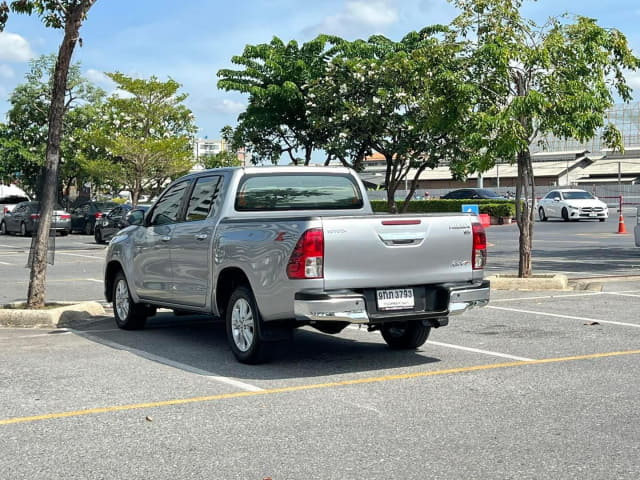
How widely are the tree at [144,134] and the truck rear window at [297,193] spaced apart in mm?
34390

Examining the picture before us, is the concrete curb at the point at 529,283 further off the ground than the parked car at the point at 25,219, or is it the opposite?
the parked car at the point at 25,219

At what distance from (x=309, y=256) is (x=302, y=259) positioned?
0.21 feet

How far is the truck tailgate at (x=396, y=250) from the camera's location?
8016mm

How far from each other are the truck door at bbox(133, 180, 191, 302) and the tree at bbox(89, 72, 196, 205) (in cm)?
3319

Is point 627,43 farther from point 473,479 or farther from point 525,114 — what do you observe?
point 473,479

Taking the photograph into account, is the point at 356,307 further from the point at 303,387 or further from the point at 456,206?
the point at 456,206

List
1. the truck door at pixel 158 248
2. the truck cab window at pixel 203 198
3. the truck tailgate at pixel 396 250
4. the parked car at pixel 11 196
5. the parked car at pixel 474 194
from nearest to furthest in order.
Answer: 1. the truck tailgate at pixel 396 250
2. the truck cab window at pixel 203 198
3. the truck door at pixel 158 248
4. the parked car at pixel 474 194
5. the parked car at pixel 11 196

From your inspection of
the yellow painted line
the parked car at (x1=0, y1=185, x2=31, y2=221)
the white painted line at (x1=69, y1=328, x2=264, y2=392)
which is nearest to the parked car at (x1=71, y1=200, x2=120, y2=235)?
the parked car at (x1=0, y1=185, x2=31, y2=221)

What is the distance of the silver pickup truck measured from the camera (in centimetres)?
800

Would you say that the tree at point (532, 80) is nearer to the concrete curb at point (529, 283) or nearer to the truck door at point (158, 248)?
the concrete curb at point (529, 283)

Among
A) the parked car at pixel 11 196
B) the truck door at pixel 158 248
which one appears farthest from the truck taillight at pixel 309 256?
the parked car at pixel 11 196

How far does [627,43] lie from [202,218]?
925 centimetres

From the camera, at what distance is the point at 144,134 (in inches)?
1843

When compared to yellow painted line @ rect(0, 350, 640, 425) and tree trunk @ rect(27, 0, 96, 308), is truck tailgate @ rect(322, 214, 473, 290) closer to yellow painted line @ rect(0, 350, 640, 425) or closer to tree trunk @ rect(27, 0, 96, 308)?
yellow painted line @ rect(0, 350, 640, 425)
